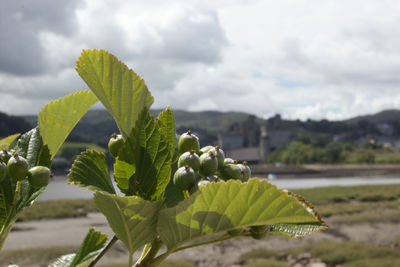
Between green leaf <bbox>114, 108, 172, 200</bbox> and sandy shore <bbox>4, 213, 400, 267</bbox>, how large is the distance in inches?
672

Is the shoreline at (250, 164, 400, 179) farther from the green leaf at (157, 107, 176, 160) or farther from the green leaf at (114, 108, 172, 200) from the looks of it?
the green leaf at (114, 108, 172, 200)

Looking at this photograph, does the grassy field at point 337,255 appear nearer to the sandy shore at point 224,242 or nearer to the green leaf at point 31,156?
the sandy shore at point 224,242

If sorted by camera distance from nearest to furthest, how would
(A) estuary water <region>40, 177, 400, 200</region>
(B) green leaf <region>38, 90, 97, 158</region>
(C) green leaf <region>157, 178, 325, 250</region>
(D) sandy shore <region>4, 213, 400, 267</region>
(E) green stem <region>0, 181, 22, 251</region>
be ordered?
(C) green leaf <region>157, 178, 325, 250</region>
(E) green stem <region>0, 181, 22, 251</region>
(B) green leaf <region>38, 90, 97, 158</region>
(D) sandy shore <region>4, 213, 400, 267</region>
(A) estuary water <region>40, 177, 400, 200</region>

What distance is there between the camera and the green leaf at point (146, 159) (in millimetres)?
811

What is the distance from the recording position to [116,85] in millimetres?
854

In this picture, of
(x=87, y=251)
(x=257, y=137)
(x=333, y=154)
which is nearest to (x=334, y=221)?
(x=87, y=251)

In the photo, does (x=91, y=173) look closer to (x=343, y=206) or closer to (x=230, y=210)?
(x=230, y=210)

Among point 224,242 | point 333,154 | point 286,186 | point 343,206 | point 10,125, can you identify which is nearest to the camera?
point 224,242

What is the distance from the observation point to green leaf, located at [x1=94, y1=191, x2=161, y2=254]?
72 centimetres

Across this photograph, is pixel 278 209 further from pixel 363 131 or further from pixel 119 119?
pixel 363 131

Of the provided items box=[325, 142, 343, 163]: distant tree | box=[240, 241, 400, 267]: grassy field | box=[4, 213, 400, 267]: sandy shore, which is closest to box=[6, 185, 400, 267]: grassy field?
box=[240, 241, 400, 267]: grassy field

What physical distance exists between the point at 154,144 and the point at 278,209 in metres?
0.28

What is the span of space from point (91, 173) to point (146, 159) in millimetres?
124

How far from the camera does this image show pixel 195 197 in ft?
2.33
